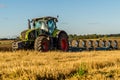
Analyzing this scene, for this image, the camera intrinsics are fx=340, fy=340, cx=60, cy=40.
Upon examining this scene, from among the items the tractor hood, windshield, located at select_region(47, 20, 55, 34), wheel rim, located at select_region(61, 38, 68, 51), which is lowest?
wheel rim, located at select_region(61, 38, 68, 51)

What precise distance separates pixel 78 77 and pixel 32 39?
13629mm

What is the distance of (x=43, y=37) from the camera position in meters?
22.6

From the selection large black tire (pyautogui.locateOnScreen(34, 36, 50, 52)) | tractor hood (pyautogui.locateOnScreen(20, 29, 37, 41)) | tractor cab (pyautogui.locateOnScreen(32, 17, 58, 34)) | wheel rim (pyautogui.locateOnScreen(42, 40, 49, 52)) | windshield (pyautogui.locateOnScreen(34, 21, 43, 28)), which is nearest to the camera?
large black tire (pyautogui.locateOnScreen(34, 36, 50, 52))

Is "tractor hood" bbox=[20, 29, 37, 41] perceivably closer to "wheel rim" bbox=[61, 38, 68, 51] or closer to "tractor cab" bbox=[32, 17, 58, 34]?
"tractor cab" bbox=[32, 17, 58, 34]

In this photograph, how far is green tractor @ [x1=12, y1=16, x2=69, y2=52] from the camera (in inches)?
892

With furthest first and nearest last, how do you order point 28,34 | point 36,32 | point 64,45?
point 64,45 → point 36,32 → point 28,34

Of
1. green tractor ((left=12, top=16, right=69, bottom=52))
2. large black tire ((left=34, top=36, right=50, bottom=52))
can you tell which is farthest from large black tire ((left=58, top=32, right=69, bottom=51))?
large black tire ((left=34, top=36, right=50, bottom=52))

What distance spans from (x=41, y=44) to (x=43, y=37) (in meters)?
0.55

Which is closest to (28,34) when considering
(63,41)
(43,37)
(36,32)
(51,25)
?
(36,32)

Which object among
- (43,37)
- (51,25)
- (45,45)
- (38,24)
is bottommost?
(45,45)

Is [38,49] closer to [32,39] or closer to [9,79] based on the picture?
[32,39]

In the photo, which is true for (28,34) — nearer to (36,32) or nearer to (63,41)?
(36,32)

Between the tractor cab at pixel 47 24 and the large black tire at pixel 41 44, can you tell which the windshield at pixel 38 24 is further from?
the large black tire at pixel 41 44

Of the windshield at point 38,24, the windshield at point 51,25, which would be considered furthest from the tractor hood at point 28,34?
the windshield at point 51,25
